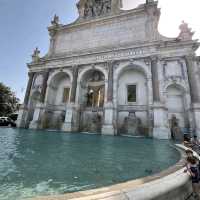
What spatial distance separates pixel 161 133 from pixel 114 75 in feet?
26.9

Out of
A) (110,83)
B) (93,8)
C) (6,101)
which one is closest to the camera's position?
(110,83)

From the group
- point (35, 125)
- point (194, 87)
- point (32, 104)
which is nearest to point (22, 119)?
point (32, 104)

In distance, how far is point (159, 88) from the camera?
45.4 ft

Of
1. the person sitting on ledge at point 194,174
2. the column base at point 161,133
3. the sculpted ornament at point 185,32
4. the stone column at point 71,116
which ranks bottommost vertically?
the person sitting on ledge at point 194,174

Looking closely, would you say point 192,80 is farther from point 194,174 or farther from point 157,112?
point 194,174

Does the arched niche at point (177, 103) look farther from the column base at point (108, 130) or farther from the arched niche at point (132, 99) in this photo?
the column base at point (108, 130)

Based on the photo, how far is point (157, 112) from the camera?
42.3 feet

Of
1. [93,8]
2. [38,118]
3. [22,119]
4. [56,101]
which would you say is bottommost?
[22,119]

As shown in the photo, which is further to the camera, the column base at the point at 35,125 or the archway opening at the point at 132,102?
the column base at the point at 35,125

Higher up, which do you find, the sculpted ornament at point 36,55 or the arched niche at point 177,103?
the sculpted ornament at point 36,55

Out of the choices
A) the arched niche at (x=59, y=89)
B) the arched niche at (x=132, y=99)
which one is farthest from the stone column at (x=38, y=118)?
the arched niche at (x=132, y=99)

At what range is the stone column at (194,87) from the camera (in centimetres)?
1202

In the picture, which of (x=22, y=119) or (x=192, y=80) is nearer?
(x=192, y=80)

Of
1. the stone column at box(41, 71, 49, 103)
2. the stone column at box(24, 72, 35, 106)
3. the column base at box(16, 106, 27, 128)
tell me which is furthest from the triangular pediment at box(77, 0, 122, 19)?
the column base at box(16, 106, 27, 128)
